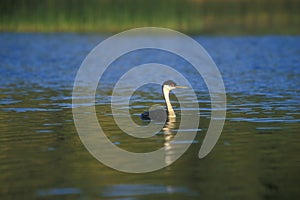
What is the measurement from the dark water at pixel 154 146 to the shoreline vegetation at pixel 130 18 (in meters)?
15.5

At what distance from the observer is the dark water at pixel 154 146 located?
9.16 meters

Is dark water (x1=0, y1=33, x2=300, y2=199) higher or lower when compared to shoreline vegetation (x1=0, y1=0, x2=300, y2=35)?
lower

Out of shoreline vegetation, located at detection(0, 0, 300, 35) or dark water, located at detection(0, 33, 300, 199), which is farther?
shoreline vegetation, located at detection(0, 0, 300, 35)

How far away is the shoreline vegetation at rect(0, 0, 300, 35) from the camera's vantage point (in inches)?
1587

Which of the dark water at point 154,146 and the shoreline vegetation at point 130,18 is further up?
the shoreline vegetation at point 130,18

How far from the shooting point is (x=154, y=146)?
473 inches

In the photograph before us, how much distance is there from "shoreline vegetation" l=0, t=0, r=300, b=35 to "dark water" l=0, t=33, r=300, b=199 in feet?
50.8

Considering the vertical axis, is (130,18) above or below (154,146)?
above

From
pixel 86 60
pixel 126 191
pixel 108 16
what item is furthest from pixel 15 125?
pixel 108 16

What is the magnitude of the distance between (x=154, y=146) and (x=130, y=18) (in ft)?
91.2

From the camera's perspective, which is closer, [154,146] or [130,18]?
[154,146]

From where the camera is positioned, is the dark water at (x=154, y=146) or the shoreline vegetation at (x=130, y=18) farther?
the shoreline vegetation at (x=130, y=18)

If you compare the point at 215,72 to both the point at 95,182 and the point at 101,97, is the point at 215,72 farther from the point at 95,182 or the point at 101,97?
the point at 95,182

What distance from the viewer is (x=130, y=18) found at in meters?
39.4
